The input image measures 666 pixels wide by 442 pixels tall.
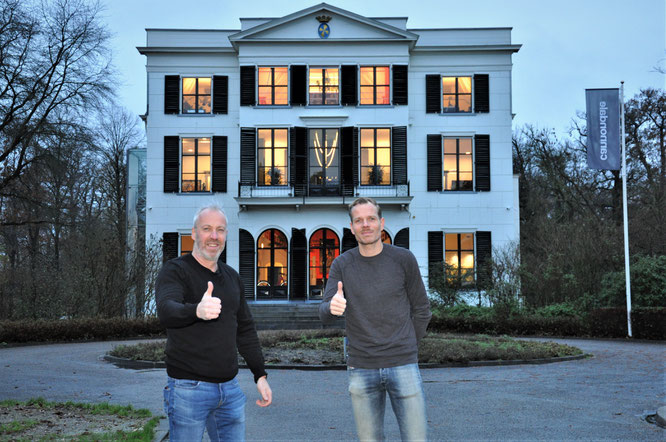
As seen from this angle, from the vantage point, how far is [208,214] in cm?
403

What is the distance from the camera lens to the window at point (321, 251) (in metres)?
27.9

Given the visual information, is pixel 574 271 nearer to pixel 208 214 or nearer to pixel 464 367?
pixel 464 367

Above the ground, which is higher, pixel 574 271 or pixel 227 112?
pixel 227 112

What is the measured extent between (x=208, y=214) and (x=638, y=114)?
36.1 m

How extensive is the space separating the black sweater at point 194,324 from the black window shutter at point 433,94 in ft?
84.4

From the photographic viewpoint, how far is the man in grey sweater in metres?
4.19

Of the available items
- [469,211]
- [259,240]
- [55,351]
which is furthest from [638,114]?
[55,351]

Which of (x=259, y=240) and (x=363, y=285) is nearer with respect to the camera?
(x=363, y=285)

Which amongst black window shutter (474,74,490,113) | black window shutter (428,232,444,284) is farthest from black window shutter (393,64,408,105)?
black window shutter (428,232,444,284)

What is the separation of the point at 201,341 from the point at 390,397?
1.25 meters

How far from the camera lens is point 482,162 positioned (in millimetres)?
28484

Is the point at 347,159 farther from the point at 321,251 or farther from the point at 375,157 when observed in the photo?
the point at 321,251

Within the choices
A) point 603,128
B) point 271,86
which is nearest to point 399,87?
point 271,86

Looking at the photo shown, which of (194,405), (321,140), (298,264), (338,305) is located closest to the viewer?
(194,405)
